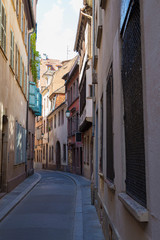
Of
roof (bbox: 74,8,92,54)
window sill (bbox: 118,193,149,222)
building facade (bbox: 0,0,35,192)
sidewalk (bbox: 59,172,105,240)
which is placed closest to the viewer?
window sill (bbox: 118,193,149,222)

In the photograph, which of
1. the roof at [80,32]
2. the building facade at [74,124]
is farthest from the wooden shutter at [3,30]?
the building facade at [74,124]

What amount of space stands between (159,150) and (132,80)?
4.64ft

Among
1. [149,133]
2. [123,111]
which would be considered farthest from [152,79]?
[123,111]

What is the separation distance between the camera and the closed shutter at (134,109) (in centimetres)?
312

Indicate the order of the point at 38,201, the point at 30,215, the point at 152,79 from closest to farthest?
1. the point at 152,79
2. the point at 30,215
3. the point at 38,201

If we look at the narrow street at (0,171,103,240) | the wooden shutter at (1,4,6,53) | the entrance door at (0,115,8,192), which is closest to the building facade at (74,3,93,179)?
the entrance door at (0,115,8,192)

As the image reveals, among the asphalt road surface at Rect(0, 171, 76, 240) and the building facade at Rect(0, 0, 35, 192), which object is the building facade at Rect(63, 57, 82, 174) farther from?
the asphalt road surface at Rect(0, 171, 76, 240)

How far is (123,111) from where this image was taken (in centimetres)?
426

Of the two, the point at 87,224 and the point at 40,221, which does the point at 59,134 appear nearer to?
the point at 40,221

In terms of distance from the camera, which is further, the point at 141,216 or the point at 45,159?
the point at 45,159

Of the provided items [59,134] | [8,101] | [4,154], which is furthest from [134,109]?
[59,134]

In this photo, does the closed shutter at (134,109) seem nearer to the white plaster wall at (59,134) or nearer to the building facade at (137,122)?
the building facade at (137,122)

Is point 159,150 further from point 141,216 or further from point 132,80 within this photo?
point 132,80

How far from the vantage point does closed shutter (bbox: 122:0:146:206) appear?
3.12 meters
